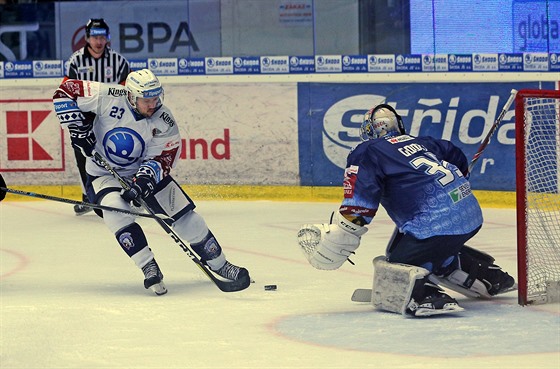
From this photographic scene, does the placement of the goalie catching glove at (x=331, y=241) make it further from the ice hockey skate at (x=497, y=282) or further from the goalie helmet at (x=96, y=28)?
the goalie helmet at (x=96, y=28)

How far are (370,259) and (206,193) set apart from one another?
264 cm

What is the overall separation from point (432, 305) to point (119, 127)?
5.31 feet

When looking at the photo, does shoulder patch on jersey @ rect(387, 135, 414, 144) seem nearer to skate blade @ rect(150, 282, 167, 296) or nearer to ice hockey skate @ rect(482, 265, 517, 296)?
ice hockey skate @ rect(482, 265, 517, 296)

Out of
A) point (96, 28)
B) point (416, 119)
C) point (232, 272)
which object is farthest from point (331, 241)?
point (416, 119)

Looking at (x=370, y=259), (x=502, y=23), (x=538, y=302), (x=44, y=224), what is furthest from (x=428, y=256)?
(x=502, y=23)

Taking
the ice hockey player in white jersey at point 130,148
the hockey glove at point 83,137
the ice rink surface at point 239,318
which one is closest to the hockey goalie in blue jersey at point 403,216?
the ice rink surface at point 239,318

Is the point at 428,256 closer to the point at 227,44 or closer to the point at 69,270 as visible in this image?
the point at 69,270

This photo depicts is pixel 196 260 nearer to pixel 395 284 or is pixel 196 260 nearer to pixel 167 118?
pixel 167 118

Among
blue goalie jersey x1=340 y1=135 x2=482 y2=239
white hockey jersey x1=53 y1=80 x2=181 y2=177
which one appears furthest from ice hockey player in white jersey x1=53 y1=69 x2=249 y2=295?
blue goalie jersey x1=340 y1=135 x2=482 y2=239

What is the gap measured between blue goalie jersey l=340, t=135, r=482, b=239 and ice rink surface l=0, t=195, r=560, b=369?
1.09ft

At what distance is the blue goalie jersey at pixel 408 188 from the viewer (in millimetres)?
4406

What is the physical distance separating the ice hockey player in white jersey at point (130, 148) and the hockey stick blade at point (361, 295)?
0.60 metres

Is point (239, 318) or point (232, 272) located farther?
point (232, 272)

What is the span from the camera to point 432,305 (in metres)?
4.39
